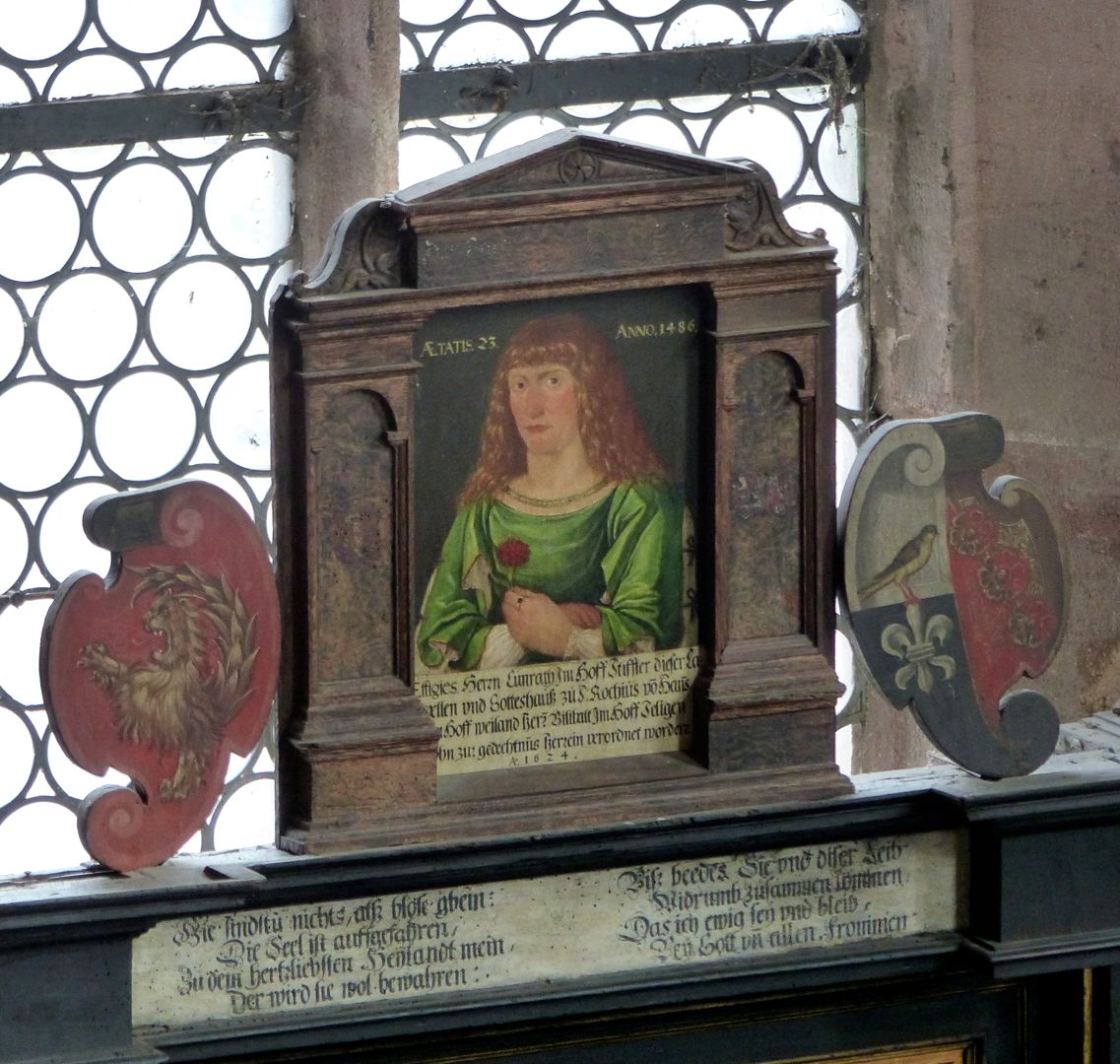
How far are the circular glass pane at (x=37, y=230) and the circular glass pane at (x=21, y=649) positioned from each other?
728 millimetres

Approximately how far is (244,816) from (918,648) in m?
1.91

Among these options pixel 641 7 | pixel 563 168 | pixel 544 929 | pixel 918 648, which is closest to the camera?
pixel 563 168

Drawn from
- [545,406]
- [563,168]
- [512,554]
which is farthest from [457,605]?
[563,168]

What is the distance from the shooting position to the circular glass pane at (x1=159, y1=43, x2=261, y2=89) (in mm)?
6711

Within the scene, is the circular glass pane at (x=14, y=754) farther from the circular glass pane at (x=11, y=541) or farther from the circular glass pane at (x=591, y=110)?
the circular glass pane at (x=591, y=110)

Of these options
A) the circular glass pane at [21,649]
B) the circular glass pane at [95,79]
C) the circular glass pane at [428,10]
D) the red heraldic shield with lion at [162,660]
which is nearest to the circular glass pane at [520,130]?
the circular glass pane at [428,10]

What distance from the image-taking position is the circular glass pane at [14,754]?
6.75m

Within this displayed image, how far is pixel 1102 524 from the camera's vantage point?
7.03 metres

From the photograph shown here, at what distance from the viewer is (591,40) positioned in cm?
710

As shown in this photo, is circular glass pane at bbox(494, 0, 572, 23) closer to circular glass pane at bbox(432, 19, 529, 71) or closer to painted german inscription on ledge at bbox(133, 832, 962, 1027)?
circular glass pane at bbox(432, 19, 529, 71)

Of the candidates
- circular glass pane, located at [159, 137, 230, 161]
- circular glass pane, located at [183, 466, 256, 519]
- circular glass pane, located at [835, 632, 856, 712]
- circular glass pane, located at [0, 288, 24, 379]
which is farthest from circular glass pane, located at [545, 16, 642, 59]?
circular glass pane, located at [835, 632, 856, 712]

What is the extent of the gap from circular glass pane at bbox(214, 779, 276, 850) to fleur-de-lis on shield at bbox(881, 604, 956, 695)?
6.00ft

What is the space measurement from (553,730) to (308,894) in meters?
0.54

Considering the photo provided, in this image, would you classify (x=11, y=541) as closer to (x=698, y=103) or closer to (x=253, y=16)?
(x=253, y=16)
